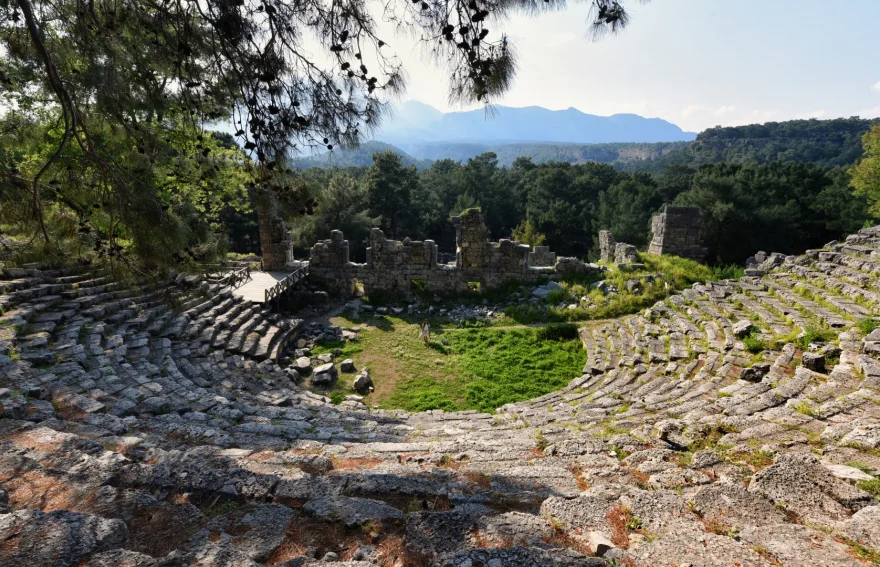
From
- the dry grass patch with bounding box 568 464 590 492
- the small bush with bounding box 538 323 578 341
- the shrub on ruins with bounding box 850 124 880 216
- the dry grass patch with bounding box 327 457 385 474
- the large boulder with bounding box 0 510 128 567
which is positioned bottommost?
the small bush with bounding box 538 323 578 341

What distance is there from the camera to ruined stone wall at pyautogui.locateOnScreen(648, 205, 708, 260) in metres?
15.3

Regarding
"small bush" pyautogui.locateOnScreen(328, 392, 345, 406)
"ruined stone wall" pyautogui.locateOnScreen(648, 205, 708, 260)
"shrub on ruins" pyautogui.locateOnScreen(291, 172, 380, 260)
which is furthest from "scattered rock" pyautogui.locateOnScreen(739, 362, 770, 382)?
"shrub on ruins" pyautogui.locateOnScreen(291, 172, 380, 260)

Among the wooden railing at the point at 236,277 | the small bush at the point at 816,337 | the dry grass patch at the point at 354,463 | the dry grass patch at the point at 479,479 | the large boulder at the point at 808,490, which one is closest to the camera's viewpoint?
the large boulder at the point at 808,490

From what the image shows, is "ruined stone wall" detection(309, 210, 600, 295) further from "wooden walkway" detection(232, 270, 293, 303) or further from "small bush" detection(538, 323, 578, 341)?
"small bush" detection(538, 323, 578, 341)

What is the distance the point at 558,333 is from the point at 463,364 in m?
2.93

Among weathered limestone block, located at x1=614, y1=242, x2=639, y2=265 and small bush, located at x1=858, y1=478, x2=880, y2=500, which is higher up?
small bush, located at x1=858, y1=478, x2=880, y2=500

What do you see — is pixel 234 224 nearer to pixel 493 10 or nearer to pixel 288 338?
pixel 288 338

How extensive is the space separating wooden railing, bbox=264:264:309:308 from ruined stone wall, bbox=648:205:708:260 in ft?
42.5

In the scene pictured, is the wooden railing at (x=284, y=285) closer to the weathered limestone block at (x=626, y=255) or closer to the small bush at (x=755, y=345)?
the weathered limestone block at (x=626, y=255)

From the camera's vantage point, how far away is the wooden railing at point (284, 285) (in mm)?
13635

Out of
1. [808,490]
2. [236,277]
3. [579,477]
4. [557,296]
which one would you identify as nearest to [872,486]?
[808,490]

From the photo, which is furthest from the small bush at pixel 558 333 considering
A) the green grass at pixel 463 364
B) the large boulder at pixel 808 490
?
the large boulder at pixel 808 490

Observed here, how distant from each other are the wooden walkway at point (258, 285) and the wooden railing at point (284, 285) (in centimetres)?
19

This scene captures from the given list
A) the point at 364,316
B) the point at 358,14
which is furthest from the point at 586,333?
the point at 358,14
